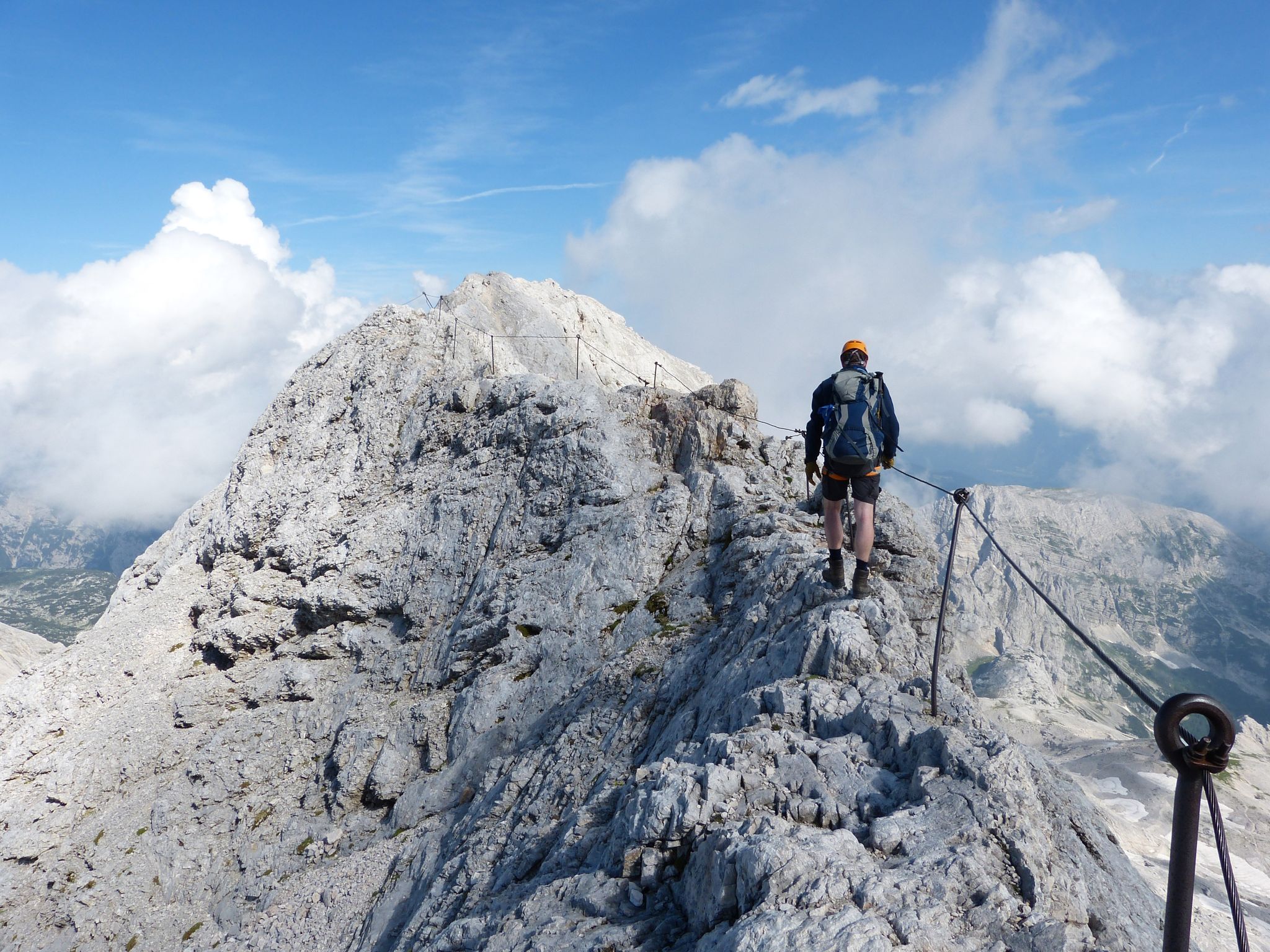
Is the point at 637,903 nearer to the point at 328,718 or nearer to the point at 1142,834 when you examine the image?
the point at 328,718

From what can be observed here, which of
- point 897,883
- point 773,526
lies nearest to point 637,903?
point 897,883

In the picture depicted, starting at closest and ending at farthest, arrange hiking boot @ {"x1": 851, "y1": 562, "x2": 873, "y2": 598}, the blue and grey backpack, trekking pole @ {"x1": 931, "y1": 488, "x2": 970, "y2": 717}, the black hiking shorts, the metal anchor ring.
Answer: the metal anchor ring < trekking pole @ {"x1": 931, "y1": 488, "x2": 970, "y2": 717} < the blue and grey backpack < the black hiking shorts < hiking boot @ {"x1": 851, "y1": 562, "x2": 873, "y2": 598}

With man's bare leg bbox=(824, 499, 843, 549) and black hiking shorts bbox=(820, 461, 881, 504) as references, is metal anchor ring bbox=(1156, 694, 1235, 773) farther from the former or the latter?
man's bare leg bbox=(824, 499, 843, 549)

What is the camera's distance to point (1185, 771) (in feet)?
15.7

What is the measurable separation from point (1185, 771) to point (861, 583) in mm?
10833

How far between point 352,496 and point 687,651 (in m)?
19.3

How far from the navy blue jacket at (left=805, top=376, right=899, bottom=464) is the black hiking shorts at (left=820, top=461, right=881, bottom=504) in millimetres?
478

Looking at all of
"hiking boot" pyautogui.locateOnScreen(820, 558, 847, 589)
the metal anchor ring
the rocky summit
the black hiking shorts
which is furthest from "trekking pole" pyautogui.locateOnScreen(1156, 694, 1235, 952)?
"hiking boot" pyautogui.locateOnScreen(820, 558, 847, 589)

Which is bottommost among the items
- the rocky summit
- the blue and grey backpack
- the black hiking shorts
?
the rocky summit

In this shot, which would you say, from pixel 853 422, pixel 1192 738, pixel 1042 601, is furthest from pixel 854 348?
pixel 1042 601

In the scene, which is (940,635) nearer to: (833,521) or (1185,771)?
(833,521)

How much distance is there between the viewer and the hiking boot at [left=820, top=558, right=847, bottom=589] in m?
16.0

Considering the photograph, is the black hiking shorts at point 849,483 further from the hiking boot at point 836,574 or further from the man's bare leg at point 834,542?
the hiking boot at point 836,574

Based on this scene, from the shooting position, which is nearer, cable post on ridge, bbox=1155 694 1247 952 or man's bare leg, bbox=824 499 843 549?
cable post on ridge, bbox=1155 694 1247 952
